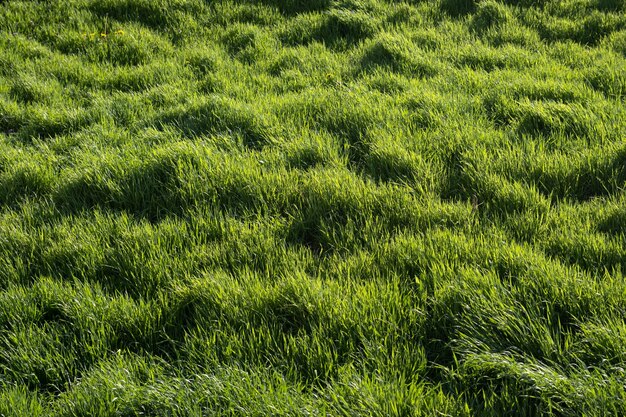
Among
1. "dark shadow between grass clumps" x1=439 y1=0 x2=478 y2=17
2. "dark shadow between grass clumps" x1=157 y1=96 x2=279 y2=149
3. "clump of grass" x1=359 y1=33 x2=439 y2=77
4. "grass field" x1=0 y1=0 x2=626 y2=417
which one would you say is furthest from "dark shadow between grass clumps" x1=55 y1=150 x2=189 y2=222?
"dark shadow between grass clumps" x1=439 y1=0 x2=478 y2=17

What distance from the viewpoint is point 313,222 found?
10.5ft

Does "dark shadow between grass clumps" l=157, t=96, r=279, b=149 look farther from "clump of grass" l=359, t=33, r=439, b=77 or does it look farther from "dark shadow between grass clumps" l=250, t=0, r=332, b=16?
"dark shadow between grass clumps" l=250, t=0, r=332, b=16

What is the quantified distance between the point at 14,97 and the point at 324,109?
2.45m

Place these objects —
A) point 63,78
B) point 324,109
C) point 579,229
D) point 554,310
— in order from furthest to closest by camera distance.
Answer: point 63,78 < point 324,109 < point 579,229 < point 554,310

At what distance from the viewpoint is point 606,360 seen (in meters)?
2.15

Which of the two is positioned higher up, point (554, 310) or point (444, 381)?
point (554, 310)

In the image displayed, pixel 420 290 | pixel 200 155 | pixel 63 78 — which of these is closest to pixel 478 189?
pixel 420 290

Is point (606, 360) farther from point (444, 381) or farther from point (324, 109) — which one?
point (324, 109)

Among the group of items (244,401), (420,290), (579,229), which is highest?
(579,229)

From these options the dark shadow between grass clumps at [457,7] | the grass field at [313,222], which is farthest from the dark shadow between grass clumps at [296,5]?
the dark shadow between grass clumps at [457,7]

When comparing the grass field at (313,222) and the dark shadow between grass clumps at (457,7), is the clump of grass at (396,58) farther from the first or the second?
the dark shadow between grass clumps at (457,7)

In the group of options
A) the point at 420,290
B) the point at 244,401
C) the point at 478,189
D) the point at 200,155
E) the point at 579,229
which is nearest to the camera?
the point at 244,401

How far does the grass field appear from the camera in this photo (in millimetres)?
2213

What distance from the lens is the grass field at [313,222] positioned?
7.26 ft
